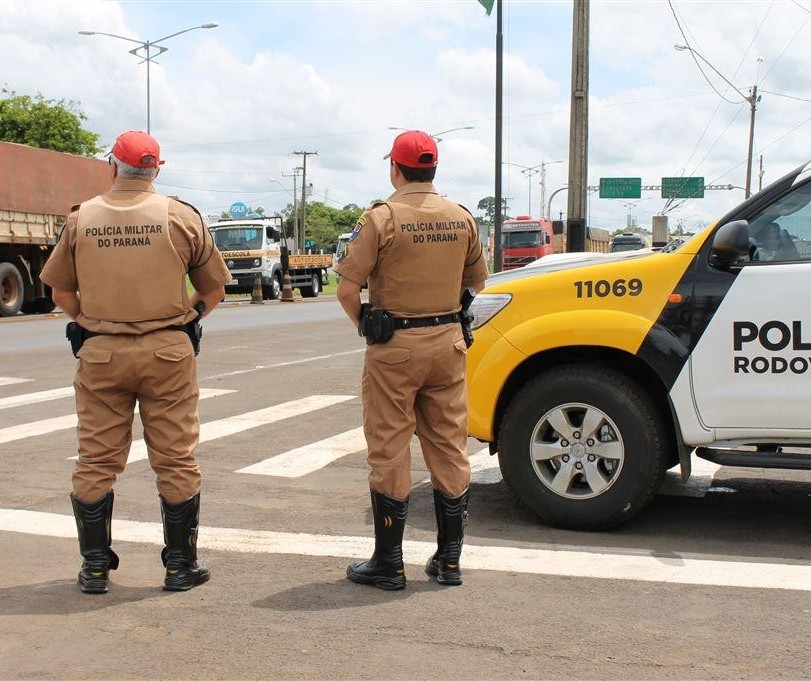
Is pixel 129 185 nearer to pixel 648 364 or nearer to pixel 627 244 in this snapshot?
pixel 648 364

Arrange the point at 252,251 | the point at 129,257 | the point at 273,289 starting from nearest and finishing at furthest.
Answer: the point at 129,257 < the point at 252,251 < the point at 273,289

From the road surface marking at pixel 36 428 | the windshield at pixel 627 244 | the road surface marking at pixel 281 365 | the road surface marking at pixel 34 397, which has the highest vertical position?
the windshield at pixel 627 244

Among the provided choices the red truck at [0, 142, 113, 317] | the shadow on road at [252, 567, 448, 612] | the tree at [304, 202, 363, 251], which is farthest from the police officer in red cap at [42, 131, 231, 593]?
the tree at [304, 202, 363, 251]

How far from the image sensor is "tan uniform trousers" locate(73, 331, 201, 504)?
177 inches

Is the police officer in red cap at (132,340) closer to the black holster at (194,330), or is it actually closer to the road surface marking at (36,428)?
the black holster at (194,330)

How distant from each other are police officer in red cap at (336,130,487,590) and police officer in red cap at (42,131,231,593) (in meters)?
0.70

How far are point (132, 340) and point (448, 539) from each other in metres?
1.53

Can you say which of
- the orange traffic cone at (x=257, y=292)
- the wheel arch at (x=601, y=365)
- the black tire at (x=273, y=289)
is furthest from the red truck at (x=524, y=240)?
the wheel arch at (x=601, y=365)

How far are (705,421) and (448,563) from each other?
1499mm

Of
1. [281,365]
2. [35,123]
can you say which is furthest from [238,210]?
[281,365]

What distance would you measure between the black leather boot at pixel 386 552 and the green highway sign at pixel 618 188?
65.6 m

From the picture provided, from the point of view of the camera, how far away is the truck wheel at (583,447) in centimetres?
536

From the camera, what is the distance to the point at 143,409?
182 inches

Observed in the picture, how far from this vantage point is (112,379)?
4.50m
